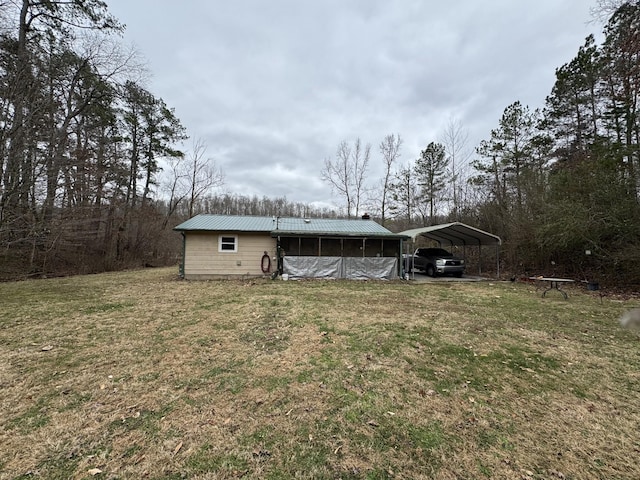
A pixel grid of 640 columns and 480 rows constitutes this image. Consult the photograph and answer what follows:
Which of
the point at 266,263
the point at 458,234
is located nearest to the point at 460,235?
the point at 458,234

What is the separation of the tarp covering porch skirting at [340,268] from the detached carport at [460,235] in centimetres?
217

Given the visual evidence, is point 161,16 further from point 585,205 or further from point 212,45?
point 585,205

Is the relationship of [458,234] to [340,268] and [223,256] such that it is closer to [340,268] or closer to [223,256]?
[340,268]

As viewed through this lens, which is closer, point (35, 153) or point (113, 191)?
point (35, 153)

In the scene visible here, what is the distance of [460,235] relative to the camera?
50.9 feet

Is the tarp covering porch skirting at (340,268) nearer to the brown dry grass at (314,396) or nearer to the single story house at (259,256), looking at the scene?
the single story house at (259,256)

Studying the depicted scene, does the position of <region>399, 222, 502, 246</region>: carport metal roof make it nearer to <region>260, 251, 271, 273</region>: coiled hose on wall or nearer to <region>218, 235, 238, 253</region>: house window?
<region>260, 251, 271, 273</region>: coiled hose on wall

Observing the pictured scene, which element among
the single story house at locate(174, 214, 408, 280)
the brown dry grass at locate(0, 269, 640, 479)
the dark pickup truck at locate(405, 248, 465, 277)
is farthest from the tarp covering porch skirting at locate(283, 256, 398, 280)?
the brown dry grass at locate(0, 269, 640, 479)

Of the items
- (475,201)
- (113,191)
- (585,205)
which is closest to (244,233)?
(113,191)

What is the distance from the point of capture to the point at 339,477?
2.08 metres

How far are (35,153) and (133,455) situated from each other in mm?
11225

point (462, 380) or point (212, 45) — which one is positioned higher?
point (212, 45)

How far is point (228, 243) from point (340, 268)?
560cm

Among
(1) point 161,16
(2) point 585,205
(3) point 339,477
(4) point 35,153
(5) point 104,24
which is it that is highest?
(5) point 104,24
